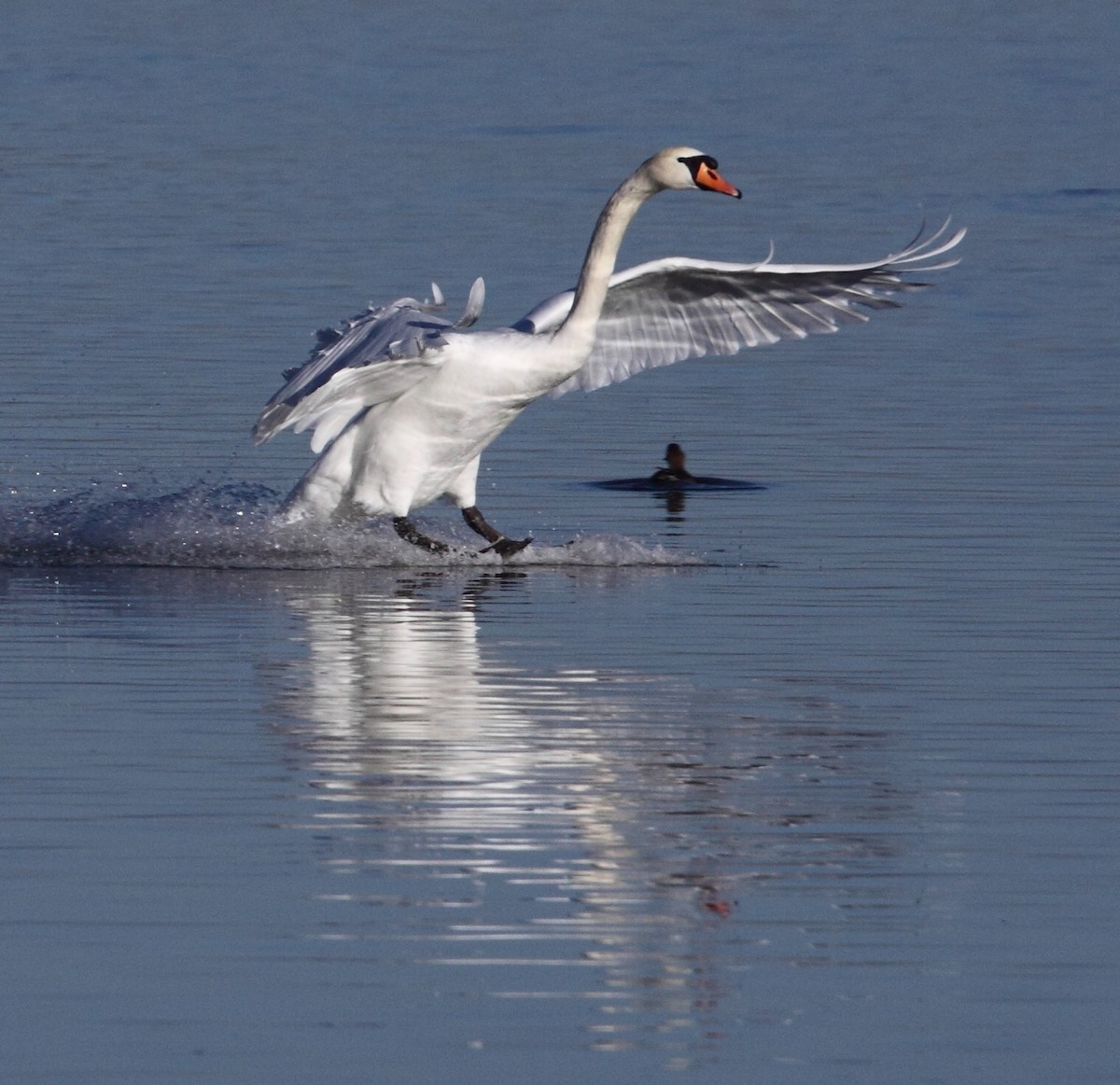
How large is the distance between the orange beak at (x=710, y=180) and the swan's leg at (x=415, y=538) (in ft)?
6.78

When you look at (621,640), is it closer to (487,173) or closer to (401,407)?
(401,407)

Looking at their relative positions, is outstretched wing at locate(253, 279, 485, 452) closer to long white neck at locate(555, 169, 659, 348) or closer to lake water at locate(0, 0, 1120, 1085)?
long white neck at locate(555, 169, 659, 348)

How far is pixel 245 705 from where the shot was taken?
949 centimetres

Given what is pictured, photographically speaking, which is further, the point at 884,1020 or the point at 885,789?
the point at 885,789

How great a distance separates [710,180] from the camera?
12.9m

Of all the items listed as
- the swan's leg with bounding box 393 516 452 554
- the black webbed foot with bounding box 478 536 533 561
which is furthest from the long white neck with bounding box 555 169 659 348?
the swan's leg with bounding box 393 516 452 554

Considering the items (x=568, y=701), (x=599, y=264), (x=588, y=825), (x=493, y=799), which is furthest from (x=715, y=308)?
(x=588, y=825)

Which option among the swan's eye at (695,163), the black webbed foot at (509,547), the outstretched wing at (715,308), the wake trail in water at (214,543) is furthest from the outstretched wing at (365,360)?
the swan's eye at (695,163)

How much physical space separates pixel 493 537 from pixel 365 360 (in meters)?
1.51

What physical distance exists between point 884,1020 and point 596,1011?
61 centimetres

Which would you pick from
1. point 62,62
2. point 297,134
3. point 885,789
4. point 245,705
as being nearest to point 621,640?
point 245,705

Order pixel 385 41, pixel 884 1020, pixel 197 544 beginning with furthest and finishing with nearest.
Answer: pixel 385 41 < pixel 197 544 < pixel 884 1020

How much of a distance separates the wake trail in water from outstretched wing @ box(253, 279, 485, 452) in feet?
2.42

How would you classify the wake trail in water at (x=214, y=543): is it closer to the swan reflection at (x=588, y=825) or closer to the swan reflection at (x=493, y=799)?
the swan reflection at (x=493, y=799)
